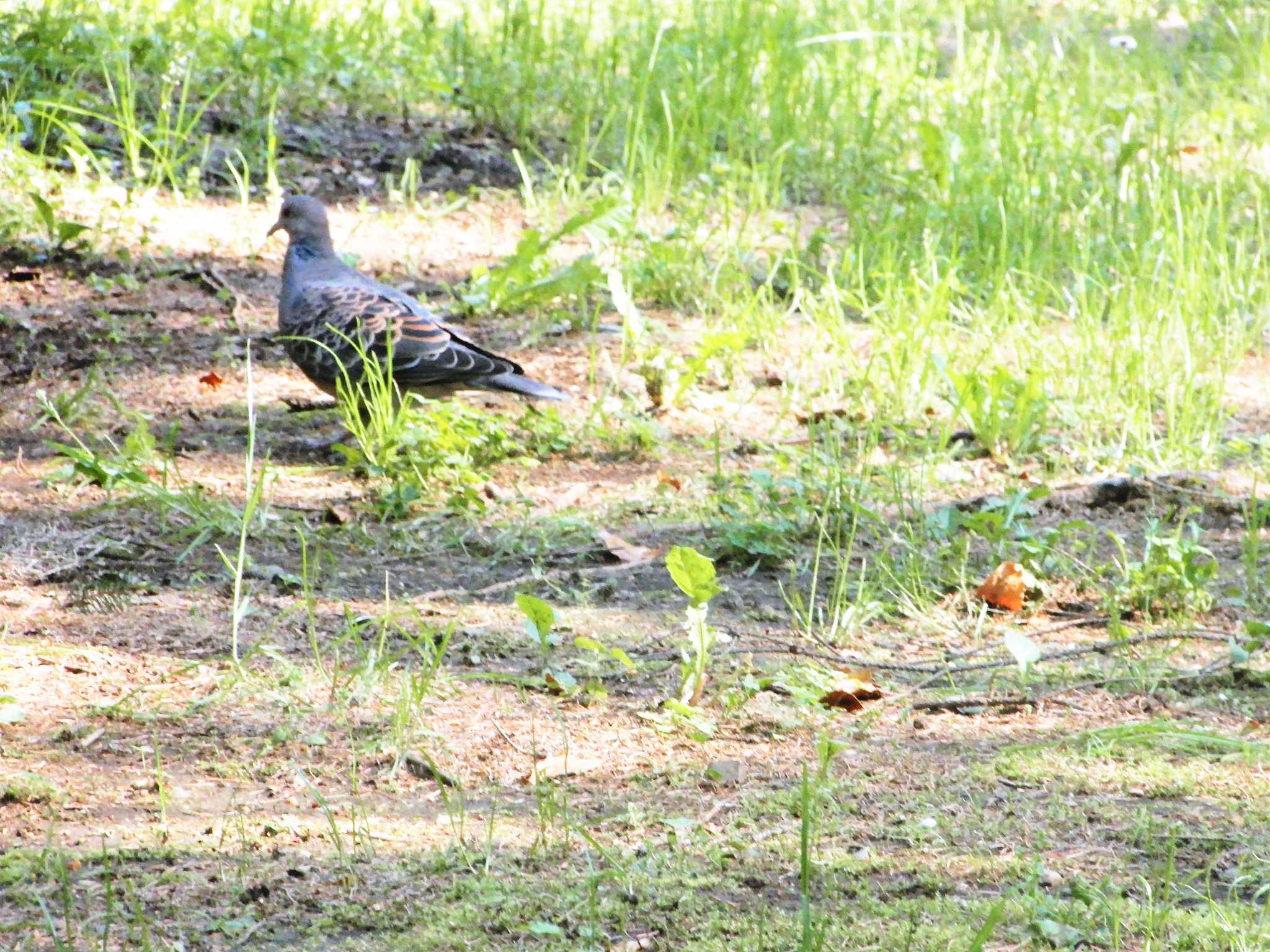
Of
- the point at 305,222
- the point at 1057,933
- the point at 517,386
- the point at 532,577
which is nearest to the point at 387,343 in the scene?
the point at 517,386

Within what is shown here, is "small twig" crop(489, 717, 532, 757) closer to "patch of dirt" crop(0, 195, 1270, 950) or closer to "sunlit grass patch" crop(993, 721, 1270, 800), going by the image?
"patch of dirt" crop(0, 195, 1270, 950)

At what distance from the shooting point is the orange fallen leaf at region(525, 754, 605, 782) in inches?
115

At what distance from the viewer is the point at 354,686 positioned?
3193mm

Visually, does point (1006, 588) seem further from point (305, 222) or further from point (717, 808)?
point (305, 222)

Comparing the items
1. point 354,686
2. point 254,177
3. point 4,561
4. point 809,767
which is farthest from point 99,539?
point 254,177

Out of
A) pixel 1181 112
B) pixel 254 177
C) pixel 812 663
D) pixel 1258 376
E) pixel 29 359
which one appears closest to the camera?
pixel 812 663

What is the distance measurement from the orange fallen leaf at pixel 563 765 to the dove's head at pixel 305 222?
332 cm

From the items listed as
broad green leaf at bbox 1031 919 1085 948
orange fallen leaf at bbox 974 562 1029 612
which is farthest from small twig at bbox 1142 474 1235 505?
broad green leaf at bbox 1031 919 1085 948

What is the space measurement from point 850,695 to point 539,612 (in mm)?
674

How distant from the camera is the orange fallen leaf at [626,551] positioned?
4.27 meters

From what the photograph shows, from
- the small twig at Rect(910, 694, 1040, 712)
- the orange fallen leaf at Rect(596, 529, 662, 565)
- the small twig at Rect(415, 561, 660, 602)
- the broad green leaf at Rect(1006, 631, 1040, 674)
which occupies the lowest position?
the small twig at Rect(415, 561, 660, 602)

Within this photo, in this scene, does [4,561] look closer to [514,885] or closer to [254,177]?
[514,885]

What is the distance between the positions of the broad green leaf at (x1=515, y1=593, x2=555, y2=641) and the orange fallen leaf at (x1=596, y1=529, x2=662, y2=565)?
0.99 m

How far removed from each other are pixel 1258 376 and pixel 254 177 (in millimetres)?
4387
